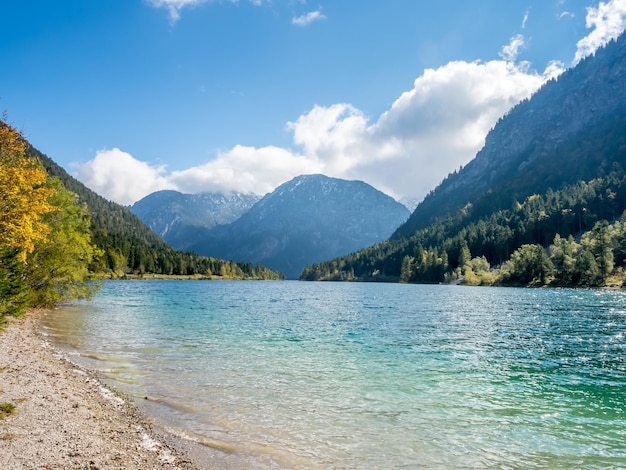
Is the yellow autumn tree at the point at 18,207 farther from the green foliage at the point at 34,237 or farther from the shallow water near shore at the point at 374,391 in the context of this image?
the shallow water near shore at the point at 374,391

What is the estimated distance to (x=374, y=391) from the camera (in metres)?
23.3

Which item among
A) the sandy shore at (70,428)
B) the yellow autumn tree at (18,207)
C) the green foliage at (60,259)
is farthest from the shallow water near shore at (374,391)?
the yellow autumn tree at (18,207)

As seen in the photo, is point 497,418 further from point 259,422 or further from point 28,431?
point 28,431

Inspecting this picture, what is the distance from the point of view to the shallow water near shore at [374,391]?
15406 millimetres

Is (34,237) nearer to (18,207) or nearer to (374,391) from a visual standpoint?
(18,207)

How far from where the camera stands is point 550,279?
564 feet

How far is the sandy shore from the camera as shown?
1184 centimetres

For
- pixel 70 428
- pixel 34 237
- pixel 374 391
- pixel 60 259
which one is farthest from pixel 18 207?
pixel 60 259

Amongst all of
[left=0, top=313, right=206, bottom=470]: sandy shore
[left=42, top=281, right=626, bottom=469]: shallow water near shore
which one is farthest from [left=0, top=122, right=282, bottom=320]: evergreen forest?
[left=0, top=313, right=206, bottom=470]: sandy shore

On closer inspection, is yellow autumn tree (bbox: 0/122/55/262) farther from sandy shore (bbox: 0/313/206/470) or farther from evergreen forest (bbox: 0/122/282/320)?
sandy shore (bbox: 0/313/206/470)

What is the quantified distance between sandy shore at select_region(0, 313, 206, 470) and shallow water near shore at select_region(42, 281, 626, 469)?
4.91 feet

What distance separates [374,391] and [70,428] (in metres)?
15.1

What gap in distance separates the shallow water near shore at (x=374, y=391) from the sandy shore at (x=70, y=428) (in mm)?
1497

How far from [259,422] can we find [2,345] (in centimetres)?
2082
